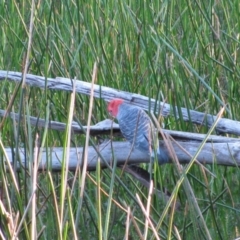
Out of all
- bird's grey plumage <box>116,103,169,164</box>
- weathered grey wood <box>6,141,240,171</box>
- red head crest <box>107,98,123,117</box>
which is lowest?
weathered grey wood <box>6,141,240,171</box>

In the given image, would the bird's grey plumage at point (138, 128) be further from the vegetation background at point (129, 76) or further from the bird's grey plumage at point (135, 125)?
the vegetation background at point (129, 76)

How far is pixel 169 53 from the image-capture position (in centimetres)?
324

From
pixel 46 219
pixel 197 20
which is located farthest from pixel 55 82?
pixel 197 20

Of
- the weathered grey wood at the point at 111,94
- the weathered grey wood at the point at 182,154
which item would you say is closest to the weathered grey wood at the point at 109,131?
the weathered grey wood at the point at 182,154

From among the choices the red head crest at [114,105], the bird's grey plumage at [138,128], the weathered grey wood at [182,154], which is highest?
the red head crest at [114,105]

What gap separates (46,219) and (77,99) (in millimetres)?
537

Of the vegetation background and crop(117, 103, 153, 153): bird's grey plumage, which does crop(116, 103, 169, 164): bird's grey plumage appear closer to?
crop(117, 103, 153, 153): bird's grey plumage

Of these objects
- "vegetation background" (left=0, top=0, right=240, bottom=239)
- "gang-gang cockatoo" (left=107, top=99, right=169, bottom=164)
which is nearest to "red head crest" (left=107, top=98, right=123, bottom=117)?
"gang-gang cockatoo" (left=107, top=99, right=169, bottom=164)

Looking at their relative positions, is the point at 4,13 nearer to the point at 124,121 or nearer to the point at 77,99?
the point at 77,99

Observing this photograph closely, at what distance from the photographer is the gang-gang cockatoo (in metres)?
2.16

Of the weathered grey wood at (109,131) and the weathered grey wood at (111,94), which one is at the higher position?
the weathered grey wood at (111,94)

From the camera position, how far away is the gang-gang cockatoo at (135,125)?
2.16 m

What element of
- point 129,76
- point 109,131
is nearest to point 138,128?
point 109,131

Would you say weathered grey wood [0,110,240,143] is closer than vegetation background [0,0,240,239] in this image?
Yes
